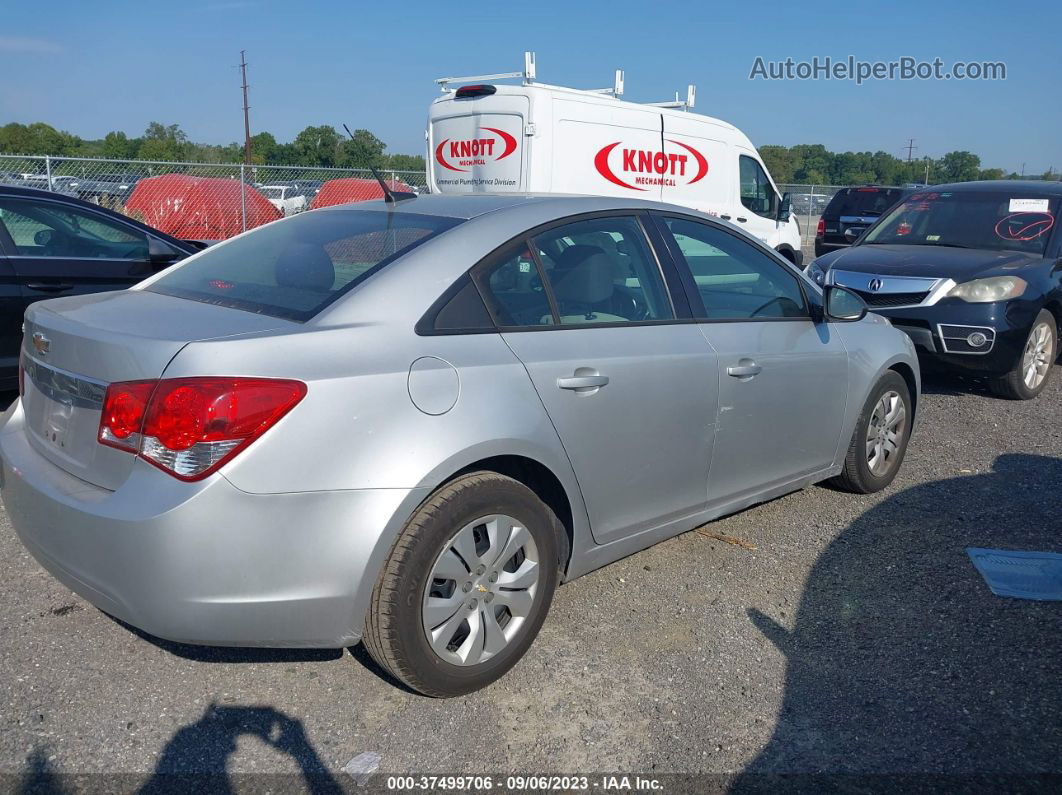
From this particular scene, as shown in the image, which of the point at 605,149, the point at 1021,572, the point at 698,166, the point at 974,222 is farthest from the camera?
the point at 698,166

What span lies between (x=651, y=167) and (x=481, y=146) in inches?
92.4

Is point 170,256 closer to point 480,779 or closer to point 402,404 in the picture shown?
point 402,404

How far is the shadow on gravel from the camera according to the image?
288 centimetres

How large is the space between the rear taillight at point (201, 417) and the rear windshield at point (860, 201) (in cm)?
1814

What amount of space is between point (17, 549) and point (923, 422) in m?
5.82

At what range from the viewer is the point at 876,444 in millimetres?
5141

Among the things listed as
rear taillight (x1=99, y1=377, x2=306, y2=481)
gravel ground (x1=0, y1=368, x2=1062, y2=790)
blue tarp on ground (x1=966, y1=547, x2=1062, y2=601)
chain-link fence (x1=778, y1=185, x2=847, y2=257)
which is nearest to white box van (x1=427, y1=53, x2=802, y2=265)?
blue tarp on ground (x1=966, y1=547, x2=1062, y2=601)

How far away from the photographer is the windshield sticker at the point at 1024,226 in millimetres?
8234

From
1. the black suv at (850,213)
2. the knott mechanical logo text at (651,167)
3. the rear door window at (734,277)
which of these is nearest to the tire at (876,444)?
the rear door window at (734,277)

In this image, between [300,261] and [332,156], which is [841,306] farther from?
[332,156]

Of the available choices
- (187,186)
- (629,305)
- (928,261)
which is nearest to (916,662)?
(629,305)

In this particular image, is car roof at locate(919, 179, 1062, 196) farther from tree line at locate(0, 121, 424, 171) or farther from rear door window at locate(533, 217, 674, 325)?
tree line at locate(0, 121, 424, 171)

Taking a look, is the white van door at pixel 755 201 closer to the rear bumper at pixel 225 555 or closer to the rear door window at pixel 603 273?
the rear door window at pixel 603 273

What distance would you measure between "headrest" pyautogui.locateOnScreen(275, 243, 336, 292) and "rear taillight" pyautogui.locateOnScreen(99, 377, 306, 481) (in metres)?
0.63
